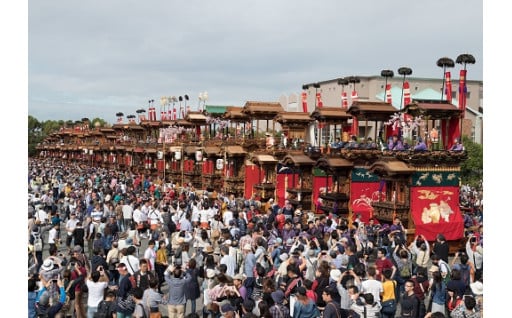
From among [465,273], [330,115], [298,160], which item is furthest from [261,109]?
[465,273]

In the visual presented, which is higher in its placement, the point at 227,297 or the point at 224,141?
the point at 224,141

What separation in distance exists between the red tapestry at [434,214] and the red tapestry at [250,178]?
15650 mm

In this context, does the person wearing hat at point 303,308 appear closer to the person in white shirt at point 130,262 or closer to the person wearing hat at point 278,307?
the person wearing hat at point 278,307

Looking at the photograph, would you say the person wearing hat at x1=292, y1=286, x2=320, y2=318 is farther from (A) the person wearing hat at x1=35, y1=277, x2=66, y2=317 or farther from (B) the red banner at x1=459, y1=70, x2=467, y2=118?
(B) the red banner at x1=459, y1=70, x2=467, y2=118

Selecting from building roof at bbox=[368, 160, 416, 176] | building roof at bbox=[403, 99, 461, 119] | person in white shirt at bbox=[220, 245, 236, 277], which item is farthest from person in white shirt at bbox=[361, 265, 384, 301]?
building roof at bbox=[403, 99, 461, 119]

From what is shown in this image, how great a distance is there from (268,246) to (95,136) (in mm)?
73170

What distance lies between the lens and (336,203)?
26016 millimetres

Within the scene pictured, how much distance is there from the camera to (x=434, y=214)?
21.0 metres

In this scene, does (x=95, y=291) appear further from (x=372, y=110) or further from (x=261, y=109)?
(x=261, y=109)

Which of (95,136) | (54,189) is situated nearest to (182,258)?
(54,189)

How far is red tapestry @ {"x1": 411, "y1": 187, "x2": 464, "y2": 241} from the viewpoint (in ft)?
68.2

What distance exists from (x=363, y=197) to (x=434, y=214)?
5327mm

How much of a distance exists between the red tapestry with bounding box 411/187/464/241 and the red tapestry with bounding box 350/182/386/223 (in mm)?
4747

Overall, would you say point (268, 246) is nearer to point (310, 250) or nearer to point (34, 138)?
point (310, 250)
